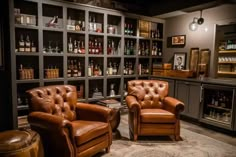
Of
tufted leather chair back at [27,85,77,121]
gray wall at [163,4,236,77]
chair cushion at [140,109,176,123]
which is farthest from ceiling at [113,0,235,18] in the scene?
tufted leather chair back at [27,85,77,121]

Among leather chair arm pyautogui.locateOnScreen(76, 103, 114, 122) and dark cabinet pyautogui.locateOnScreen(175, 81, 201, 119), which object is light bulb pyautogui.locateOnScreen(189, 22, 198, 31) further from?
leather chair arm pyautogui.locateOnScreen(76, 103, 114, 122)

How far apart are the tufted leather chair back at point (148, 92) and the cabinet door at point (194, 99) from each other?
0.71 metres

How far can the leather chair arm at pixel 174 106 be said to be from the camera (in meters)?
3.10

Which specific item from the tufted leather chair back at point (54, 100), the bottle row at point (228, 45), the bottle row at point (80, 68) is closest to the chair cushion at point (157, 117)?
the tufted leather chair back at point (54, 100)

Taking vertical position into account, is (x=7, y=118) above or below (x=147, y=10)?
below

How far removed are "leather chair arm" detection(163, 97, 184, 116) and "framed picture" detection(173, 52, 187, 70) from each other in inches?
65.3

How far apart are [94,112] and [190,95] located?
2.24 meters

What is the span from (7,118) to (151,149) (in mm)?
2443

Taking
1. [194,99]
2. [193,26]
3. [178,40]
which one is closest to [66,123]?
[194,99]

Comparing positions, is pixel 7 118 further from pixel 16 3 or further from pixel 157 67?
pixel 157 67

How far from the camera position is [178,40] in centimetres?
488

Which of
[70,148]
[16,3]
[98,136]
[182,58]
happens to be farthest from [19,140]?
[182,58]

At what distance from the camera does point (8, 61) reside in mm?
3125

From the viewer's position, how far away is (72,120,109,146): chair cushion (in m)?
2.22
